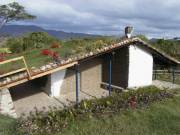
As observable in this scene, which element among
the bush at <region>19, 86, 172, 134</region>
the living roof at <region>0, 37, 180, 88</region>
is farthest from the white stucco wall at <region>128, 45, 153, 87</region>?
the bush at <region>19, 86, 172, 134</region>

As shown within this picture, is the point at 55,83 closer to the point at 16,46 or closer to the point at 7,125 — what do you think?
the point at 7,125

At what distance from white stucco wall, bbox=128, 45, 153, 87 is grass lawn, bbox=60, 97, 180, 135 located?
387 centimetres

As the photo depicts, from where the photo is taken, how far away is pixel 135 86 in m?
22.9

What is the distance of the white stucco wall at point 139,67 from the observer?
22.6 metres

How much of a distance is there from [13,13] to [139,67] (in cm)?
2208

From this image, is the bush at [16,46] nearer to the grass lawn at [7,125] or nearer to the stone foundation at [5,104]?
the stone foundation at [5,104]

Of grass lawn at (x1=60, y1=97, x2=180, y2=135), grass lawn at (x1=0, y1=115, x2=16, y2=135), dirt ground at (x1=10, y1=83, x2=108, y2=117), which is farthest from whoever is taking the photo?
dirt ground at (x1=10, y1=83, x2=108, y2=117)

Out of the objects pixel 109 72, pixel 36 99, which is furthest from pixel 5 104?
pixel 109 72

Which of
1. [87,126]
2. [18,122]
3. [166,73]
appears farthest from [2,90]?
[166,73]

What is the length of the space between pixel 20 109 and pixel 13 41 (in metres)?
22.1

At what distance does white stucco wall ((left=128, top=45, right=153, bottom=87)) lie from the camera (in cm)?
2258

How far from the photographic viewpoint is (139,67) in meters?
23.0

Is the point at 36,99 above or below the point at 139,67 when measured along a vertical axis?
below

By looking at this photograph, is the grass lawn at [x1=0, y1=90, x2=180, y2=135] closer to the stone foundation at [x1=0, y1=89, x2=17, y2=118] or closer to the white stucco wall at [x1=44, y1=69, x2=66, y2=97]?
the stone foundation at [x1=0, y1=89, x2=17, y2=118]
